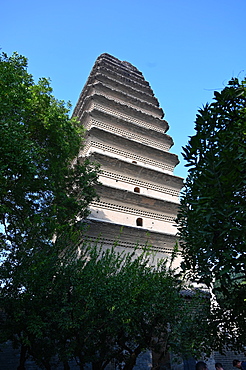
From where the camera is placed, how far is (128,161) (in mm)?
13094

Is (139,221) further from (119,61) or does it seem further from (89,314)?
(119,61)

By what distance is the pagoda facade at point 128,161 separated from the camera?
11.2 m

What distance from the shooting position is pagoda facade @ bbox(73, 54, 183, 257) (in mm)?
11180

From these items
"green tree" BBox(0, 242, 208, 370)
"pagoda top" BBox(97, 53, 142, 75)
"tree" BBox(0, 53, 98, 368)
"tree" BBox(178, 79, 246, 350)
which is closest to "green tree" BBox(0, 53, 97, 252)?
"tree" BBox(0, 53, 98, 368)

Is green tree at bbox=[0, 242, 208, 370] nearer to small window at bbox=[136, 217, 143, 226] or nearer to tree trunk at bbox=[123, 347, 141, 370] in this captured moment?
tree trunk at bbox=[123, 347, 141, 370]

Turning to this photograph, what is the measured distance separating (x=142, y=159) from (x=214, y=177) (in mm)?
10105

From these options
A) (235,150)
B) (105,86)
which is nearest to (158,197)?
(105,86)

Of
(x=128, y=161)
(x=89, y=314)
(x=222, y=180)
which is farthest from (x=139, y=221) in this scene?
(x=222, y=180)

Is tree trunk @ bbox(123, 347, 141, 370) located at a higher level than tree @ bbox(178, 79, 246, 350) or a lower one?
lower

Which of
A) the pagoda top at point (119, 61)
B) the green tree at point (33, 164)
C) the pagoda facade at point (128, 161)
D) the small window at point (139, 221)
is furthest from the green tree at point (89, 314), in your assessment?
the pagoda top at point (119, 61)

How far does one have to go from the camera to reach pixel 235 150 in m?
4.30

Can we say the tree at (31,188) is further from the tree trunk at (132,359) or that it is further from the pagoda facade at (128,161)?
the tree trunk at (132,359)

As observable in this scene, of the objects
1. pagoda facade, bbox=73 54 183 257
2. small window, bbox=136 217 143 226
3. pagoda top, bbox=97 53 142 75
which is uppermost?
pagoda top, bbox=97 53 142 75

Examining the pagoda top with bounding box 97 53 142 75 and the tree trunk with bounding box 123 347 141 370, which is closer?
the tree trunk with bounding box 123 347 141 370
